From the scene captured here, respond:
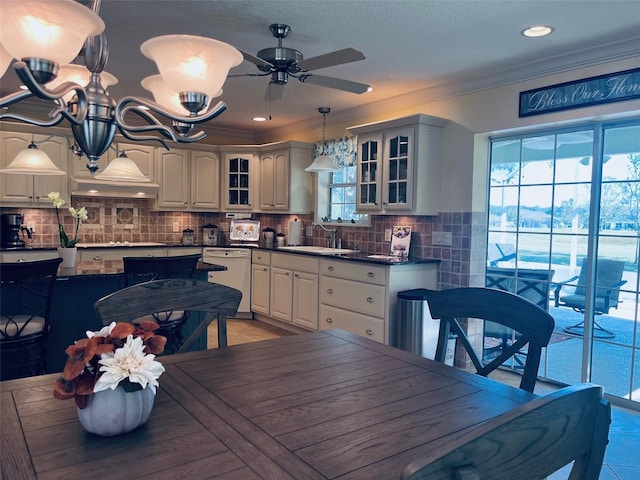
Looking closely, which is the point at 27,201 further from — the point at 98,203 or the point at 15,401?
the point at 15,401

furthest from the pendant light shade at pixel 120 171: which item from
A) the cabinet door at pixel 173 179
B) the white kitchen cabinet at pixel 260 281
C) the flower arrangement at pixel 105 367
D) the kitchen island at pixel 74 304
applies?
the flower arrangement at pixel 105 367

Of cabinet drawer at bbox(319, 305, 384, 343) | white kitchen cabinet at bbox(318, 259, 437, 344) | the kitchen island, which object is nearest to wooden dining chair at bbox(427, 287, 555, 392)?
the kitchen island

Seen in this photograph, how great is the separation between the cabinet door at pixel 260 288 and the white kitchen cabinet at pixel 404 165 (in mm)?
1619

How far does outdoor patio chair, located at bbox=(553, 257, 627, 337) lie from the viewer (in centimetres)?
339

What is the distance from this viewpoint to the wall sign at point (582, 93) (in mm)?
3090

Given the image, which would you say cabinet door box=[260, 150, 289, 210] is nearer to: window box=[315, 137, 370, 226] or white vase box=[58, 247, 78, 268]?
window box=[315, 137, 370, 226]

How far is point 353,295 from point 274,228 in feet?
7.71

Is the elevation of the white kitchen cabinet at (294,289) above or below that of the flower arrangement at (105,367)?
below

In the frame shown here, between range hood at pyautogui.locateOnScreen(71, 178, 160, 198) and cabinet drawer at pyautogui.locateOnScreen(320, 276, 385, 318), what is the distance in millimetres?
2567

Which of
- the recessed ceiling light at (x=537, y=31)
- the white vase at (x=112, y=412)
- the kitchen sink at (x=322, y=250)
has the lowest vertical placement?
the white vase at (x=112, y=412)

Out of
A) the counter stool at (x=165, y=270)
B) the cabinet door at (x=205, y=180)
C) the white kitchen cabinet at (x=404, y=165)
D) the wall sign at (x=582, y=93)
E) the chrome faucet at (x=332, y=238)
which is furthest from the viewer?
the cabinet door at (x=205, y=180)

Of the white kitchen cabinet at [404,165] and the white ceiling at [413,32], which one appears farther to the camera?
the white kitchen cabinet at [404,165]

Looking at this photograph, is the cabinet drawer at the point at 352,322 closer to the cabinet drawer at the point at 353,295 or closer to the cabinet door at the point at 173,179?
the cabinet drawer at the point at 353,295

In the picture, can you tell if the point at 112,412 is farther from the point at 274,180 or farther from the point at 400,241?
the point at 274,180
